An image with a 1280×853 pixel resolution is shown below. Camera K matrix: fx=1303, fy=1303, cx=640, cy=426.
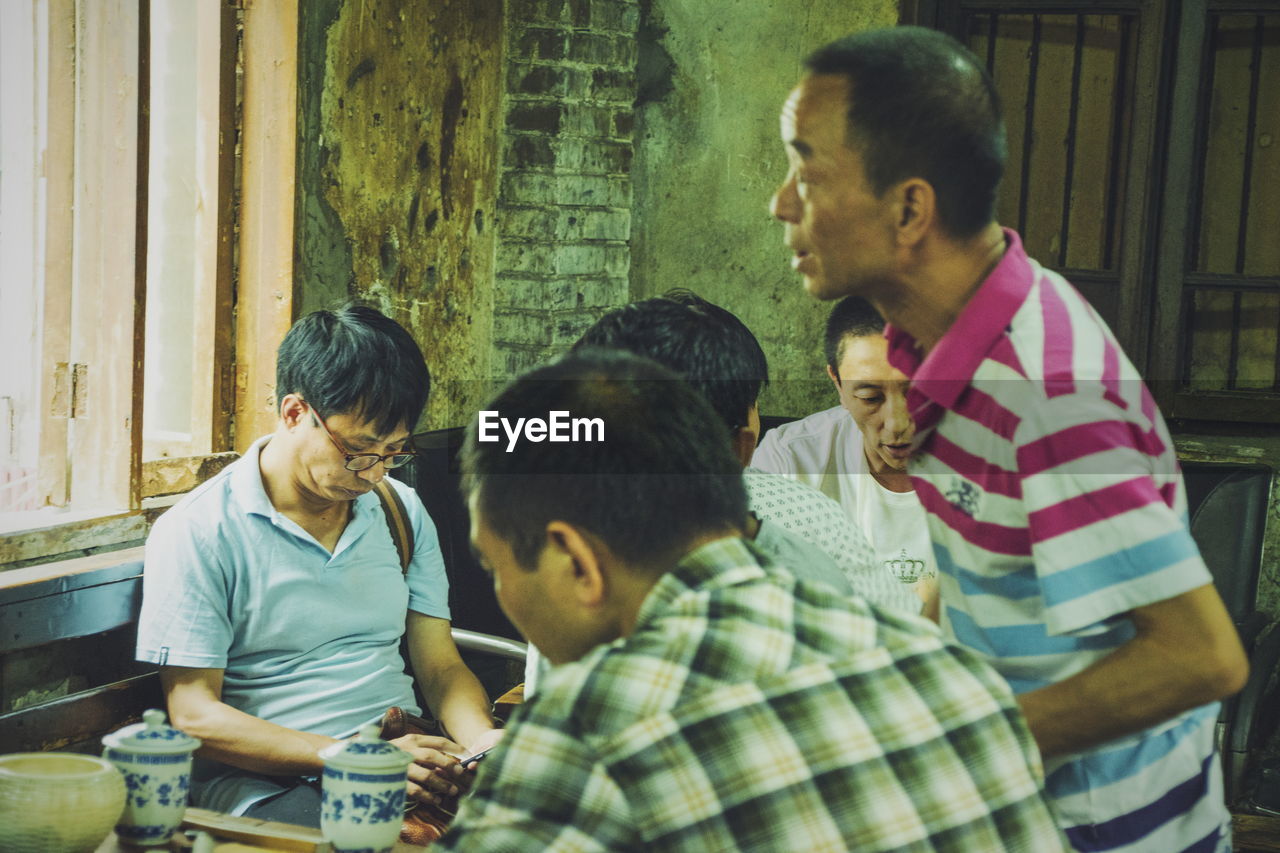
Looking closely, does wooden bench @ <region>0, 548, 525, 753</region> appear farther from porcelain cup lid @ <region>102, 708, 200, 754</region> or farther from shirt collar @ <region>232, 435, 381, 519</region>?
porcelain cup lid @ <region>102, 708, 200, 754</region>

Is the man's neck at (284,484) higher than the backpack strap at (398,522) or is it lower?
higher

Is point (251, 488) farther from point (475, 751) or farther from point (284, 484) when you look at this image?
point (475, 751)

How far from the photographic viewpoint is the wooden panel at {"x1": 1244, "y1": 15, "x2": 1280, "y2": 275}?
3902mm

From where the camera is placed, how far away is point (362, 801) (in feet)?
5.37

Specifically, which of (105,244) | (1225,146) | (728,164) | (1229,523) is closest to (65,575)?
(105,244)

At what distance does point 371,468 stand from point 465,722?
560 millimetres

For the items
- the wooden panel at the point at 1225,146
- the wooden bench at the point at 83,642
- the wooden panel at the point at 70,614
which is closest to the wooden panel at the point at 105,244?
the wooden bench at the point at 83,642

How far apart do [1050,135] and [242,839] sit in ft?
10.9

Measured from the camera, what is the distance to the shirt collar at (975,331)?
1319 millimetres

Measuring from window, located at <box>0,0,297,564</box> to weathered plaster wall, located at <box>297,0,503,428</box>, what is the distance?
0.12 metres

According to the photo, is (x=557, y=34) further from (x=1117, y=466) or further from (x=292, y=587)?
(x=1117, y=466)

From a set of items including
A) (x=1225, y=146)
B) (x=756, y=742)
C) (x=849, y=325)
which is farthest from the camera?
(x=1225, y=146)

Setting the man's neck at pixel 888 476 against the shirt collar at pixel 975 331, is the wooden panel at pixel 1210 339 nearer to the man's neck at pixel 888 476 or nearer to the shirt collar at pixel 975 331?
the man's neck at pixel 888 476

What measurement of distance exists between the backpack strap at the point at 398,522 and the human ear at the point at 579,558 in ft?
5.36
